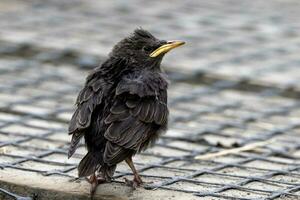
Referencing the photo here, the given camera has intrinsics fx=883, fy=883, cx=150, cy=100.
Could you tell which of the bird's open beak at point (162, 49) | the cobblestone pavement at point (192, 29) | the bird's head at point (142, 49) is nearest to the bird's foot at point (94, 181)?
the bird's head at point (142, 49)

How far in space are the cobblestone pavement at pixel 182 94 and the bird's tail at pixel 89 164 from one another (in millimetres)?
228

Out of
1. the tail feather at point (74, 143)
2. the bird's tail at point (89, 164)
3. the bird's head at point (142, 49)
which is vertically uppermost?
the bird's head at point (142, 49)

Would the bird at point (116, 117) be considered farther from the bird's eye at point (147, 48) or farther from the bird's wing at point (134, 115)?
the bird's eye at point (147, 48)

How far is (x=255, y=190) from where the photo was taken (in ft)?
16.2

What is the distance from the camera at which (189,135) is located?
6.35 metres

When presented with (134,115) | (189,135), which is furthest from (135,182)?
(189,135)

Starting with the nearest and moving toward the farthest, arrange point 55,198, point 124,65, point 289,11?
point 55,198
point 124,65
point 289,11

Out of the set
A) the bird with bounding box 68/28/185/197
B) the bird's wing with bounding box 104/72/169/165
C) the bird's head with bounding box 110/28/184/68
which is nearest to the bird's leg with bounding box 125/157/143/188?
the bird with bounding box 68/28/185/197

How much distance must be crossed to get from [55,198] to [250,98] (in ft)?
10.7

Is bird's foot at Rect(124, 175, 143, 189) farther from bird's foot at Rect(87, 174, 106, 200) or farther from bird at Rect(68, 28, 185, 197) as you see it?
bird's foot at Rect(87, 174, 106, 200)

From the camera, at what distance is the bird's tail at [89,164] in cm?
451

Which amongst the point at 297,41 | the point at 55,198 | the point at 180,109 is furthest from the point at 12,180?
the point at 297,41

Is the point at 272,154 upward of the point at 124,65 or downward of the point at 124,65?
downward

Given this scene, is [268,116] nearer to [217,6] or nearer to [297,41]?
[297,41]
